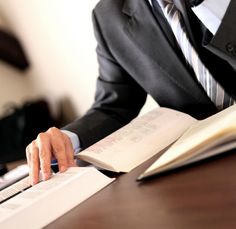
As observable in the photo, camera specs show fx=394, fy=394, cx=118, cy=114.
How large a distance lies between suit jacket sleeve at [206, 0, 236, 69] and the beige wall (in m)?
1.05

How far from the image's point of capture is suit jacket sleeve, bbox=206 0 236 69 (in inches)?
24.1

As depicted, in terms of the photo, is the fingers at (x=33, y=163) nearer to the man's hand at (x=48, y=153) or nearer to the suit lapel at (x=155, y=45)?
the man's hand at (x=48, y=153)

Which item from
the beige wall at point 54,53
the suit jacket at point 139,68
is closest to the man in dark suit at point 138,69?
the suit jacket at point 139,68

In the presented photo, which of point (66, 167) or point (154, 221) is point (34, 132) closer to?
point (66, 167)

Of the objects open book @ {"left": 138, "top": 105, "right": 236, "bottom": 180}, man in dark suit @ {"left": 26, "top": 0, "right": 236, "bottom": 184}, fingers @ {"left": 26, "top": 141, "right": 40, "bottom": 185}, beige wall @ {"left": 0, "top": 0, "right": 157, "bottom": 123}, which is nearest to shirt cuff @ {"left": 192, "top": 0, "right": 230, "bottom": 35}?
man in dark suit @ {"left": 26, "top": 0, "right": 236, "bottom": 184}

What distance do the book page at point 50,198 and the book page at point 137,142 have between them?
3 cm

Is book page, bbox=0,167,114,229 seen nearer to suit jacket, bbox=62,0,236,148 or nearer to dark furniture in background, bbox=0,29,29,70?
suit jacket, bbox=62,0,236,148

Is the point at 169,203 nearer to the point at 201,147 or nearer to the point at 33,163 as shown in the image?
the point at 201,147

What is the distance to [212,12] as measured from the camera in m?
0.67

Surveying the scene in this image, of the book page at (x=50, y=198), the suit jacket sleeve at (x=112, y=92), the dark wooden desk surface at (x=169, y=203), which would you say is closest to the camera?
the dark wooden desk surface at (x=169, y=203)

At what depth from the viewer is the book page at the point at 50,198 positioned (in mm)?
455

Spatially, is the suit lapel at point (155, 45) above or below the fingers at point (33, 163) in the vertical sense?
above

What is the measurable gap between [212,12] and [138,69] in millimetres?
272

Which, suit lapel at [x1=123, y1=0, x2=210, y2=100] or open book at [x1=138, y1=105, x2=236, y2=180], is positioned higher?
suit lapel at [x1=123, y1=0, x2=210, y2=100]
